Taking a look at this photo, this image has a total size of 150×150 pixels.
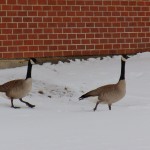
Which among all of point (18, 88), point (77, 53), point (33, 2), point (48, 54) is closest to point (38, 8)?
point (33, 2)

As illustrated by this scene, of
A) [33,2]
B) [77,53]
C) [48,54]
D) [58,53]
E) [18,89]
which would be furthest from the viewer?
[77,53]

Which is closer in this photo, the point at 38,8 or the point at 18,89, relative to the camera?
the point at 18,89

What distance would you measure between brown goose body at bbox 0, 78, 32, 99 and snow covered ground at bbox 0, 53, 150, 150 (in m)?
0.25

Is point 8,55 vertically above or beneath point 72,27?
beneath

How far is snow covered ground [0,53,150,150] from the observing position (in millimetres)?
7195

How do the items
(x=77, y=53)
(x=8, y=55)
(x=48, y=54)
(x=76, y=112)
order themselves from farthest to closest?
(x=77, y=53) → (x=48, y=54) → (x=8, y=55) → (x=76, y=112)

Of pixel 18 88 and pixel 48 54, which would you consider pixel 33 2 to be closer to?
pixel 48 54

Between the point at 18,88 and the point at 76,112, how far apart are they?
1084 millimetres

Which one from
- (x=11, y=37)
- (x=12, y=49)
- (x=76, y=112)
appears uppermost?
(x=11, y=37)

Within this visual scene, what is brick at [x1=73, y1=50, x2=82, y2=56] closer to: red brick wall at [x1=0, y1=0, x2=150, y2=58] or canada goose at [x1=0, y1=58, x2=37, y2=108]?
red brick wall at [x1=0, y1=0, x2=150, y2=58]

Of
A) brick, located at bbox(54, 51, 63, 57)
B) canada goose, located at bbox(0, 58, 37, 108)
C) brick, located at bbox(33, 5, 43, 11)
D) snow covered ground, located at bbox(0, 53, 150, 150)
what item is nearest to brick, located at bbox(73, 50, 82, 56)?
snow covered ground, located at bbox(0, 53, 150, 150)

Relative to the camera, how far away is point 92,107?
10.3 m

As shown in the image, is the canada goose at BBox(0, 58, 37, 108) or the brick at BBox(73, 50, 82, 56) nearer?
the canada goose at BBox(0, 58, 37, 108)

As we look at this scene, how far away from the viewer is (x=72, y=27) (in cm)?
1341
